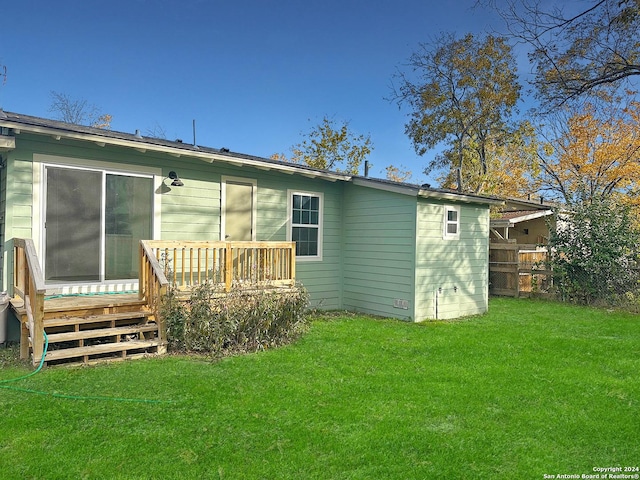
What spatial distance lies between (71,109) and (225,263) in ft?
69.0

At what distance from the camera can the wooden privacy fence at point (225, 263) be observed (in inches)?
234

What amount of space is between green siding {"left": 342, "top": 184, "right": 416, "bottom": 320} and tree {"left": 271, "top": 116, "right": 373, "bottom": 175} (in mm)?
16081

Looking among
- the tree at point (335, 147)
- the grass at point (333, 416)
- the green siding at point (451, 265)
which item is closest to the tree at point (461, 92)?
the tree at point (335, 147)

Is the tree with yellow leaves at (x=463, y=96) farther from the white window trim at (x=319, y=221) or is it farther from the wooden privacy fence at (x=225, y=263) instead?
the wooden privacy fence at (x=225, y=263)

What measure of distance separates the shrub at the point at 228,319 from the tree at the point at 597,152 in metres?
16.5

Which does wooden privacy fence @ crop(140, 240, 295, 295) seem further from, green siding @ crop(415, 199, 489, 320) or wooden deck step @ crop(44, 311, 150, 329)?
green siding @ crop(415, 199, 489, 320)

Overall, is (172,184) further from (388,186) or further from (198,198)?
(388,186)

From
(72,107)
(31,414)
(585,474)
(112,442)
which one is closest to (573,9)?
(585,474)

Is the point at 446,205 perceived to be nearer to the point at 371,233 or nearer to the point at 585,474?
the point at 371,233

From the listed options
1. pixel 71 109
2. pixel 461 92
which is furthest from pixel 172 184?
pixel 71 109

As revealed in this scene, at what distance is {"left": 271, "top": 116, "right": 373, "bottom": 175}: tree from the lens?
81.7ft

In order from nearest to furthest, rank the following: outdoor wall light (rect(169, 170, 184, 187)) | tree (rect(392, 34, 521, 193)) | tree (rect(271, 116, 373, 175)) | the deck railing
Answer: the deck railing
outdoor wall light (rect(169, 170, 184, 187))
tree (rect(392, 34, 521, 193))
tree (rect(271, 116, 373, 175))

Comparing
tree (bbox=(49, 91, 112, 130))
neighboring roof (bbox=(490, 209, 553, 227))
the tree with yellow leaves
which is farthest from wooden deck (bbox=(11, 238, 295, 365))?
tree (bbox=(49, 91, 112, 130))

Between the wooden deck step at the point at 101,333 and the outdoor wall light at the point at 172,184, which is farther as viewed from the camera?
the outdoor wall light at the point at 172,184
